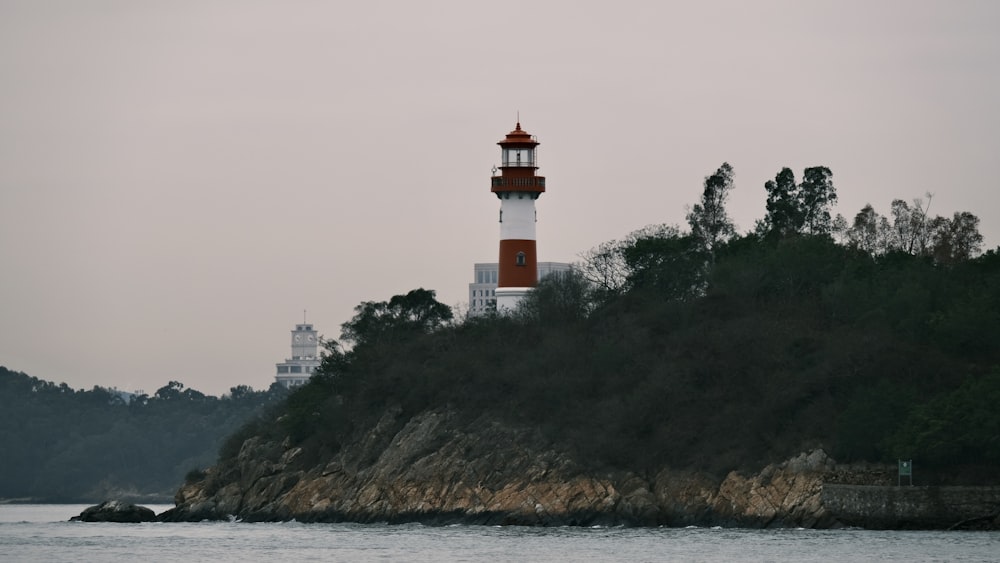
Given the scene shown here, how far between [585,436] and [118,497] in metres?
120

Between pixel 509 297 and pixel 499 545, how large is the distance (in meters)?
32.5

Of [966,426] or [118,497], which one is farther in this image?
[118,497]

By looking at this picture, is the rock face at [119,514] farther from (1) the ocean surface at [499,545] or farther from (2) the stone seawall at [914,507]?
(2) the stone seawall at [914,507]

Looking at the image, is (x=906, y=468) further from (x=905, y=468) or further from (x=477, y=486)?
(x=477, y=486)

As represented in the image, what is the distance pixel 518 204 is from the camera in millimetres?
95688

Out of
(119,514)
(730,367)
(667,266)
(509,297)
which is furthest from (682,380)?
(119,514)

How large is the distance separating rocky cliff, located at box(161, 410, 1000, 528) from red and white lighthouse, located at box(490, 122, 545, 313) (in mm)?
10675

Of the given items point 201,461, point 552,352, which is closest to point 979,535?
point 552,352

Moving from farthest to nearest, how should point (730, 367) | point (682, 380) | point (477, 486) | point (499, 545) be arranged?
point (682, 380), point (730, 367), point (477, 486), point (499, 545)

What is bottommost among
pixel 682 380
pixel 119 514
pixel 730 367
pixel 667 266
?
pixel 119 514

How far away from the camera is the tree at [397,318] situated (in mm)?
103000

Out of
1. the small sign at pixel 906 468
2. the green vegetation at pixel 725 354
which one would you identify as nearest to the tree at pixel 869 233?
the green vegetation at pixel 725 354

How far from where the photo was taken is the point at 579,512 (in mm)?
78375

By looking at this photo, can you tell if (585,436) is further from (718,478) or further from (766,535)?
(766,535)
